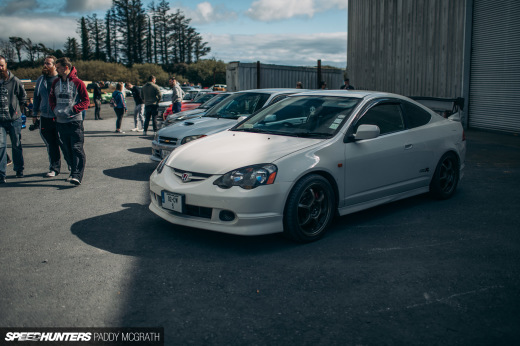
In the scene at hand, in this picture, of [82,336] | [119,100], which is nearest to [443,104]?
[119,100]

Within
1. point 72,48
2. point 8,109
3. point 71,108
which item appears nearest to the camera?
point 71,108

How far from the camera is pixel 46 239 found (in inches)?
192

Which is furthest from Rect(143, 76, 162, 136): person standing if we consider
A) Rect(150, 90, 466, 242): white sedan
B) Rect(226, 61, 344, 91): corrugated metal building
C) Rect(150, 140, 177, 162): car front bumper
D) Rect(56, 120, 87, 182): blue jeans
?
Rect(150, 90, 466, 242): white sedan

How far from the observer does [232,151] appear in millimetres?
4902

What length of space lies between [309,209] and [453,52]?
45.5 feet

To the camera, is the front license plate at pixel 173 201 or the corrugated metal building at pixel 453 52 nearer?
the front license plate at pixel 173 201

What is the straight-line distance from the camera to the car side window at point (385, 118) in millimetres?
5539

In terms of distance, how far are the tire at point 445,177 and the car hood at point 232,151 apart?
6.90 feet

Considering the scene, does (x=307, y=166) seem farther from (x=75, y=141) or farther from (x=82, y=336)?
(x=75, y=141)

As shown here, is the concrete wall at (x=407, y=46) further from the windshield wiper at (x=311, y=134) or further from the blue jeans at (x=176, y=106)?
the windshield wiper at (x=311, y=134)

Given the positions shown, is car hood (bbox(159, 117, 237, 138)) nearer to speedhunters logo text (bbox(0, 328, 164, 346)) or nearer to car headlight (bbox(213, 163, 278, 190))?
car headlight (bbox(213, 163, 278, 190))

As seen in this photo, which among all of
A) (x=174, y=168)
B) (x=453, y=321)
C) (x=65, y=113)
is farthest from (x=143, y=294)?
(x=65, y=113)

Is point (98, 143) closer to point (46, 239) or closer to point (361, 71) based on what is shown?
point (46, 239)

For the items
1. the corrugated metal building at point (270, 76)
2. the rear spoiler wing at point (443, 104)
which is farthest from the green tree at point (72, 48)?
the rear spoiler wing at point (443, 104)
